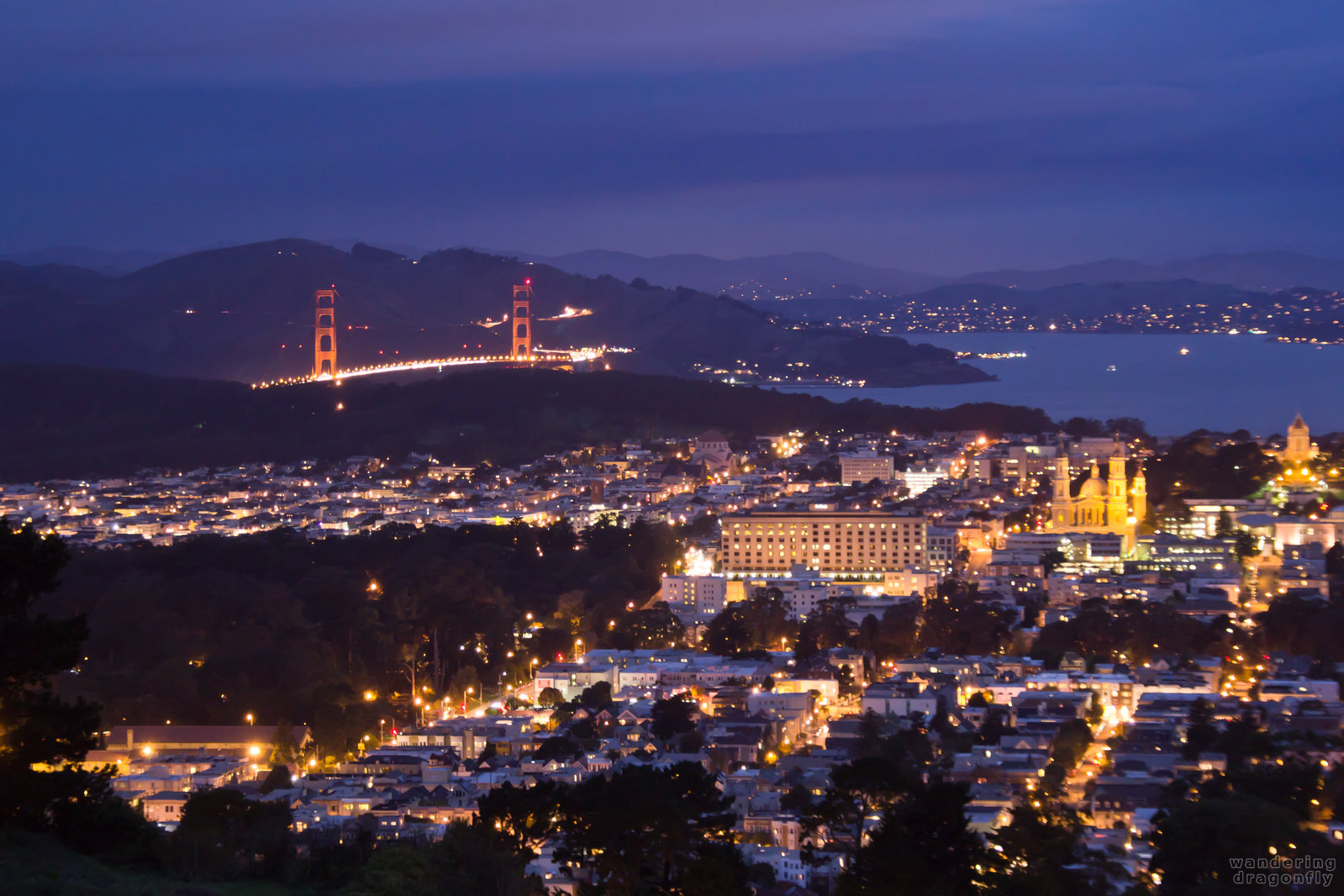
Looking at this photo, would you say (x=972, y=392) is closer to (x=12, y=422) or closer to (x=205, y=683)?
(x=12, y=422)

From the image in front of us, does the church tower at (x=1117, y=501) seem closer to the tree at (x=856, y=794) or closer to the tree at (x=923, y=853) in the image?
the tree at (x=856, y=794)

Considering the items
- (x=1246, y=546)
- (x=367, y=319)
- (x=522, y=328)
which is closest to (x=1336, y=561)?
(x=1246, y=546)

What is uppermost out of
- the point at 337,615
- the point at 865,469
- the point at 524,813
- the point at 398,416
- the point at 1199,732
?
the point at 398,416

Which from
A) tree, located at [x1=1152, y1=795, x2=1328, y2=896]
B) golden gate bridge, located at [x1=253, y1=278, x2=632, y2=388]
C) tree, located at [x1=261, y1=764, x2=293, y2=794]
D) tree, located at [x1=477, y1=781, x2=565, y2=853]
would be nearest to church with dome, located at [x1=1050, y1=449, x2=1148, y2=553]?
tree, located at [x1=261, y1=764, x2=293, y2=794]

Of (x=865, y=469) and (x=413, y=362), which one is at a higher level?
(x=413, y=362)

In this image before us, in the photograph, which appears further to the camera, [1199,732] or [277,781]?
[1199,732]

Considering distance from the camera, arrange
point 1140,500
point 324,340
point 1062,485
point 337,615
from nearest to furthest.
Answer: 1. point 337,615
2. point 1062,485
3. point 1140,500
4. point 324,340

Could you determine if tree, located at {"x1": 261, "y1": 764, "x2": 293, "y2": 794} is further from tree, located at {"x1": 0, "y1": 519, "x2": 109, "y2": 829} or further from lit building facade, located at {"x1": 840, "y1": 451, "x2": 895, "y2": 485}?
lit building facade, located at {"x1": 840, "y1": 451, "x2": 895, "y2": 485}

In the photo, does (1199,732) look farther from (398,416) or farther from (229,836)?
(398,416)
